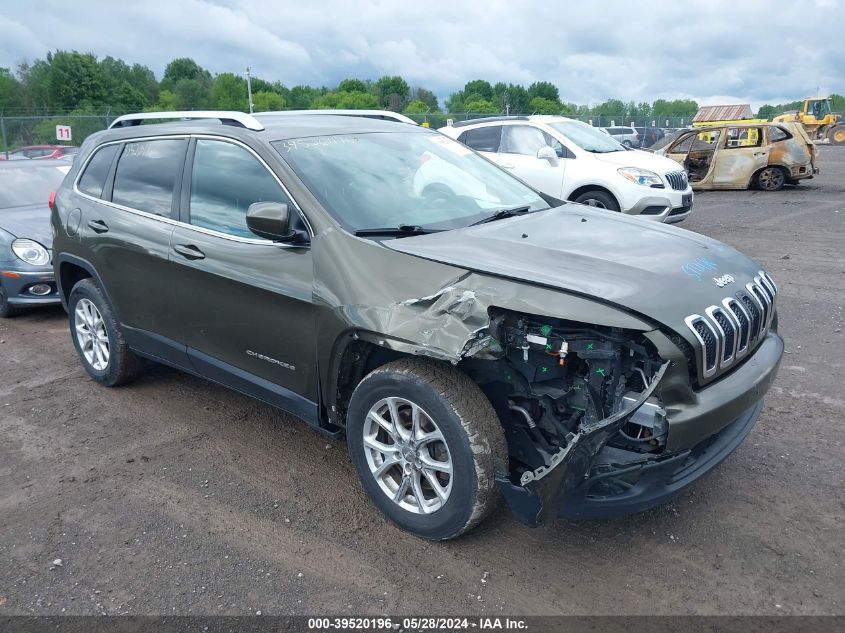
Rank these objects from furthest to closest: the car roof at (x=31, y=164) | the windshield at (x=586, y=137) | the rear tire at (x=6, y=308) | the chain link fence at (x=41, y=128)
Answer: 1. the chain link fence at (x=41, y=128)
2. the windshield at (x=586, y=137)
3. the car roof at (x=31, y=164)
4. the rear tire at (x=6, y=308)

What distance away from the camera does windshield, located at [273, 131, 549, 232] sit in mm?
3535

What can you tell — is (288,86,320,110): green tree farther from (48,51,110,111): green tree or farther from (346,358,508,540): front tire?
(346,358,508,540): front tire

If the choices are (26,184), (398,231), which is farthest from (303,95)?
(398,231)

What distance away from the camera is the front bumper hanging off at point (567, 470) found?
8.46 feet

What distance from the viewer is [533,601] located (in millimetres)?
2834

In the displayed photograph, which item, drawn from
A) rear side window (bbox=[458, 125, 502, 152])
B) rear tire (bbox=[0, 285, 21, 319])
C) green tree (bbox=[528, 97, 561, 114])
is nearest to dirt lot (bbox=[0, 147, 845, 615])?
rear tire (bbox=[0, 285, 21, 319])

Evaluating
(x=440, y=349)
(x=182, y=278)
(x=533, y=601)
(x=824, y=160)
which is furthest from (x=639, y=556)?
(x=824, y=160)

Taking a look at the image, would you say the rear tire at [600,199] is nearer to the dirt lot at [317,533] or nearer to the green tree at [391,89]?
the dirt lot at [317,533]

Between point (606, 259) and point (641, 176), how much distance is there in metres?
7.48

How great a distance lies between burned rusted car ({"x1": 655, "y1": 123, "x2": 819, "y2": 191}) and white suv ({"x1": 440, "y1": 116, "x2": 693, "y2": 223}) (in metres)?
6.19

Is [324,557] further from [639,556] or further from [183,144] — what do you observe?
[183,144]

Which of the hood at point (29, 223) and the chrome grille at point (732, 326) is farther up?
the chrome grille at point (732, 326)

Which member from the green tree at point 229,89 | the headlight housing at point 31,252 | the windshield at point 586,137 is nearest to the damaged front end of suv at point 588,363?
the headlight housing at point 31,252

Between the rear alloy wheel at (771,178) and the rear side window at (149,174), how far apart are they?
617 inches
